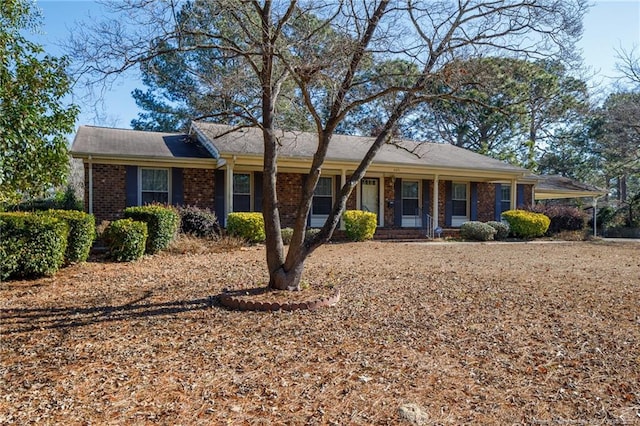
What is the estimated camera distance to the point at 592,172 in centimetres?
3550

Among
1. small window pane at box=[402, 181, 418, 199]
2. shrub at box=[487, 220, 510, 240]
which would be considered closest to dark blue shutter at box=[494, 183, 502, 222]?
shrub at box=[487, 220, 510, 240]

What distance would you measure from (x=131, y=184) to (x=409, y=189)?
1042 cm

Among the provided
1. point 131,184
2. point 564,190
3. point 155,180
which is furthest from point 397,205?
point 564,190

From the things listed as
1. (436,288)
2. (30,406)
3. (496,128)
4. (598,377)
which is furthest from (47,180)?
(496,128)

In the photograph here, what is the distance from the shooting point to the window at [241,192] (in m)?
15.1

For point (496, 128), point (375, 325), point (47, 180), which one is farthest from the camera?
point (496, 128)

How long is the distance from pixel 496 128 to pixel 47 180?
29560mm

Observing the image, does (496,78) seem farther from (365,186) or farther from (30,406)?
(365,186)

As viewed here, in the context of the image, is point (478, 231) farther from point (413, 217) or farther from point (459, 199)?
point (459, 199)

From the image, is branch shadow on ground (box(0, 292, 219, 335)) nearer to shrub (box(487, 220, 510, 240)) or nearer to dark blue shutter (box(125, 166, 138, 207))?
dark blue shutter (box(125, 166, 138, 207))

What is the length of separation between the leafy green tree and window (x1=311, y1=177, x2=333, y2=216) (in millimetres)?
11168

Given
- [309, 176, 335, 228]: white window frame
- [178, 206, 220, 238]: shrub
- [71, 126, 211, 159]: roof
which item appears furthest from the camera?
[309, 176, 335, 228]: white window frame

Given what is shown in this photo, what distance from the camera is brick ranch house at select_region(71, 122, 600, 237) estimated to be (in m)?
13.1

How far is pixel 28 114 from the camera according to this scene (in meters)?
4.77
